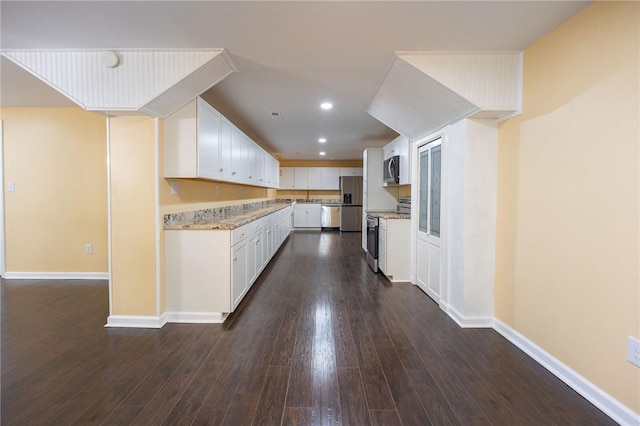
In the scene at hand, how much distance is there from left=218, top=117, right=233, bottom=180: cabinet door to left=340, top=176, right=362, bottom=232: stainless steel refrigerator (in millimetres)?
5828

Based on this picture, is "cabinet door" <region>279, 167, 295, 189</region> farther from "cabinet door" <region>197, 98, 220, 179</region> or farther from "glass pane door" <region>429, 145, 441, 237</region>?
"glass pane door" <region>429, 145, 441, 237</region>

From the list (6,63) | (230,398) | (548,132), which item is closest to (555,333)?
(548,132)

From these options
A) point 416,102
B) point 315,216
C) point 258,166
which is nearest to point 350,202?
point 315,216

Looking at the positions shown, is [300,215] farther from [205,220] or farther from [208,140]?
[208,140]

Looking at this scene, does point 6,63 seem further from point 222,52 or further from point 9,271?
point 9,271

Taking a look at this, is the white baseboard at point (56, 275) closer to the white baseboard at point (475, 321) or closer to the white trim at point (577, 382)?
the white baseboard at point (475, 321)

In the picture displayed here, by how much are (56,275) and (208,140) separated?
10.4 ft

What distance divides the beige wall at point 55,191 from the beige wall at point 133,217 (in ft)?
5.85

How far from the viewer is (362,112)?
13.4 ft

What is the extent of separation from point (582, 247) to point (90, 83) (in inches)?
149

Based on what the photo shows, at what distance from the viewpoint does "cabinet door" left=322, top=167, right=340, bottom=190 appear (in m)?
9.62

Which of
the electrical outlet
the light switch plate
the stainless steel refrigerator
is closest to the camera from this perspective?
the electrical outlet

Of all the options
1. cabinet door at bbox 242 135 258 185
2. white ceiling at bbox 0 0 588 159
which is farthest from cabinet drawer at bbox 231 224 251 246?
white ceiling at bbox 0 0 588 159

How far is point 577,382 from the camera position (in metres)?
1.78
